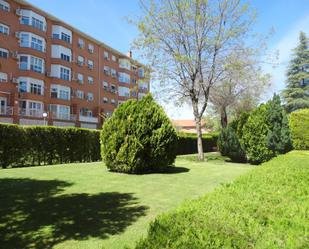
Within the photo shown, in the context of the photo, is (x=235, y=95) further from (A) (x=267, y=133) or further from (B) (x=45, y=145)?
(B) (x=45, y=145)

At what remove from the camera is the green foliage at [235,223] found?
A: 2.36 meters

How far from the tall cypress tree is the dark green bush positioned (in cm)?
2609

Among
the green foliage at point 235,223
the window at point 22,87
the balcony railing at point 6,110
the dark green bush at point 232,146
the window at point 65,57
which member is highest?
the window at point 65,57

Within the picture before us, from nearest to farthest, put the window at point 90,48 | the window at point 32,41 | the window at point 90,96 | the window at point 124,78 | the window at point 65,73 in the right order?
the window at point 32,41
the window at point 65,73
the window at point 90,96
the window at point 90,48
the window at point 124,78

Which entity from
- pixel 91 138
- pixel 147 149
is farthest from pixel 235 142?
pixel 147 149

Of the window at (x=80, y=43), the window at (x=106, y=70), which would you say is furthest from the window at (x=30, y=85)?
the window at (x=106, y=70)

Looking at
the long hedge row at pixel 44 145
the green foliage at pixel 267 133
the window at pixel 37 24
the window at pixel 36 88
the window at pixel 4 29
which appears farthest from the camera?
the window at pixel 37 24

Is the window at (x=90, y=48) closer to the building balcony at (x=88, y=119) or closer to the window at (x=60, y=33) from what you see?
the window at (x=60, y=33)

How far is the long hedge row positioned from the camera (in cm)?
1364

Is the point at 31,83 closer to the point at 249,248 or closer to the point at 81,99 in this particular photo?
the point at 81,99

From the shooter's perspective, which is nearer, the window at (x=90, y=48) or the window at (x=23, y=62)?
the window at (x=23, y=62)

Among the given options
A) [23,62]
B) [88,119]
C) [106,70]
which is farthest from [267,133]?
[106,70]

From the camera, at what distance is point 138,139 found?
11156 millimetres

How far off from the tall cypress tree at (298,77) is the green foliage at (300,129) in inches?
1014
